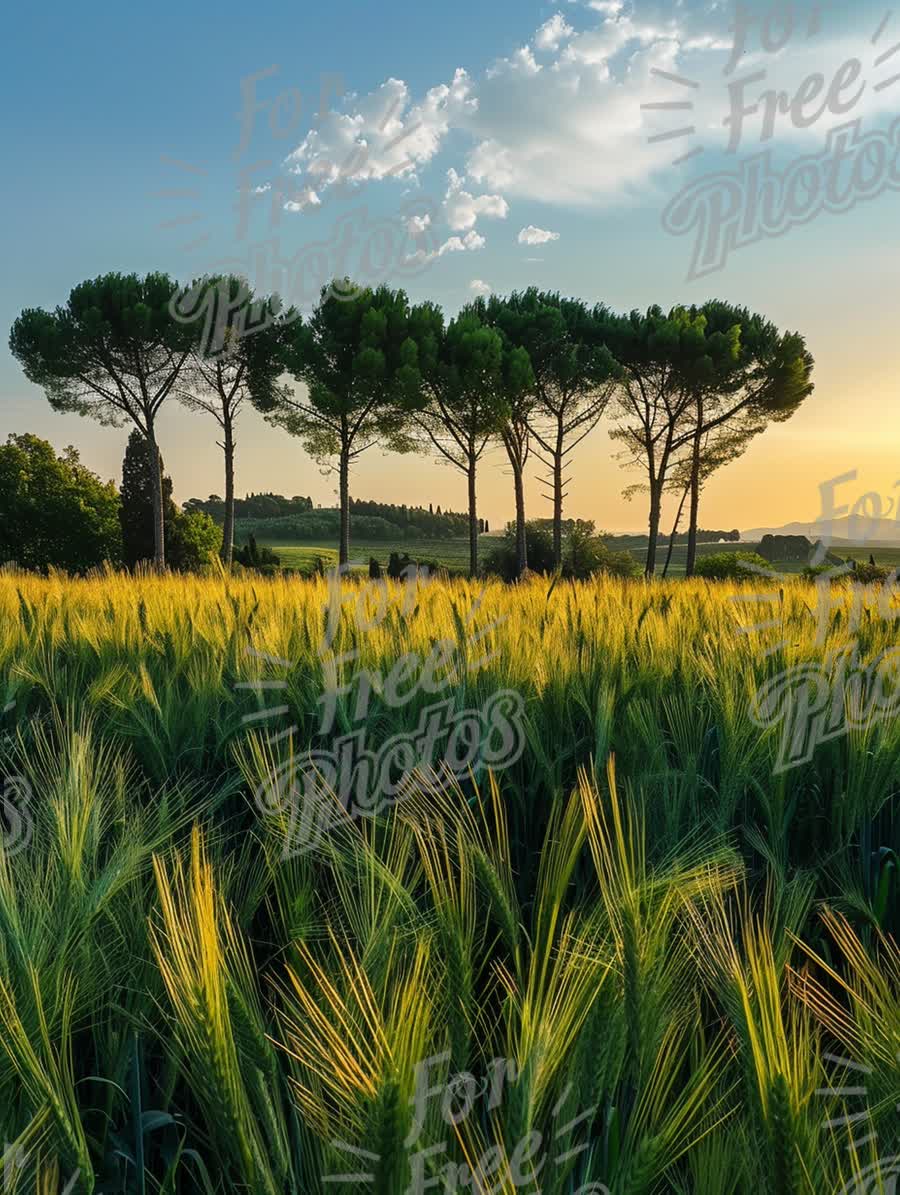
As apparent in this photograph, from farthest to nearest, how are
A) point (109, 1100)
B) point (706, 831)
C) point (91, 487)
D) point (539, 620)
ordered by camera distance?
point (91, 487) < point (539, 620) < point (706, 831) < point (109, 1100)

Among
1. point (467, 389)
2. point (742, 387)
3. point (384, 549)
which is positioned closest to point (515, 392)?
point (467, 389)

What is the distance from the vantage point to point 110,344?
29.1 metres

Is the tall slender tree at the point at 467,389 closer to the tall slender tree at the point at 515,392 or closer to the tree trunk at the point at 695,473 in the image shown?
the tall slender tree at the point at 515,392

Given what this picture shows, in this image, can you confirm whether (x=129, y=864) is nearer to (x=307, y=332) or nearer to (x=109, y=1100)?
(x=109, y=1100)

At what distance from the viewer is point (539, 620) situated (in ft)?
10.6

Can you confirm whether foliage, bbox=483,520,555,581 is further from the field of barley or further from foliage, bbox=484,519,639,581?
the field of barley

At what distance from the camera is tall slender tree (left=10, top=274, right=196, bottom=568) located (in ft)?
94.2

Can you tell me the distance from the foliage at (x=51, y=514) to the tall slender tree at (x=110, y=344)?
3.40 metres

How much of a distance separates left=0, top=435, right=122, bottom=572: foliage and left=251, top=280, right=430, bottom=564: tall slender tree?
843cm

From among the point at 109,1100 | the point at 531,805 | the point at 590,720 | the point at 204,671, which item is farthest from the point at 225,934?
the point at 204,671

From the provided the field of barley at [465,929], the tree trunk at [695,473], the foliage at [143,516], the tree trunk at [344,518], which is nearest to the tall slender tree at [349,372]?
the tree trunk at [344,518]

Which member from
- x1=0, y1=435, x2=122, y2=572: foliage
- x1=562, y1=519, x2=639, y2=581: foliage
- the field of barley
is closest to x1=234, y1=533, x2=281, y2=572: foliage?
x1=0, y1=435, x2=122, y2=572: foliage

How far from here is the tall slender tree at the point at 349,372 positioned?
27.8 m

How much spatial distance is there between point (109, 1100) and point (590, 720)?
130 centimetres
